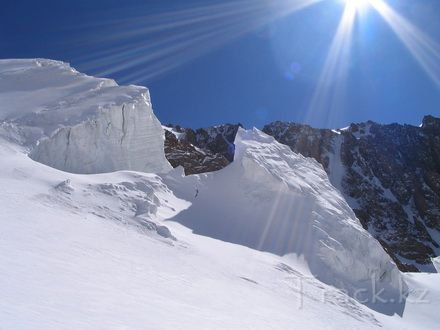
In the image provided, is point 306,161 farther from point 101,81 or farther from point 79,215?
point 79,215

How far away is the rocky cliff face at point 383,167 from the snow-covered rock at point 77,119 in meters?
58.6

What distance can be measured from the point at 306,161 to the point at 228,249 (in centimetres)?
1408

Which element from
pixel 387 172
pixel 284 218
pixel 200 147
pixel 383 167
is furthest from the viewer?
pixel 383 167

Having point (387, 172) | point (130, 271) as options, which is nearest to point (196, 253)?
point (130, 271)

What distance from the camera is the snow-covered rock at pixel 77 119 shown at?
2647 cm

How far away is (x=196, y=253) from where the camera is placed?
58.4 feet

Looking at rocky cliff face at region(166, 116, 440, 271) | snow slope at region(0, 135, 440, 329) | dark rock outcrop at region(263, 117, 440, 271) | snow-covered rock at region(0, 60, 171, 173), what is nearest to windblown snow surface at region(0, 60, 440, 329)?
snow slope at region(0, 135, 440, 329)

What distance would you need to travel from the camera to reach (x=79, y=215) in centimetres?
1636

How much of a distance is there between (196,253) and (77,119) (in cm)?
1441

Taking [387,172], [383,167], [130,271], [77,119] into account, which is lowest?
[130,271]

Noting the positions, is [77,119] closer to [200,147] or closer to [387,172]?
[200,147]

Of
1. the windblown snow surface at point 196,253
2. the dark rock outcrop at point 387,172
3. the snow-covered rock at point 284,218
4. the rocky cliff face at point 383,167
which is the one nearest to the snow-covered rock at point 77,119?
the windblown snow surface at point 196,253

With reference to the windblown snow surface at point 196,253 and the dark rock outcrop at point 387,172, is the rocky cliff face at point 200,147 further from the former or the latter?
the windblown snow surface at point 196,253

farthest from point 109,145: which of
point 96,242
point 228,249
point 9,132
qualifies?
point 96,242
